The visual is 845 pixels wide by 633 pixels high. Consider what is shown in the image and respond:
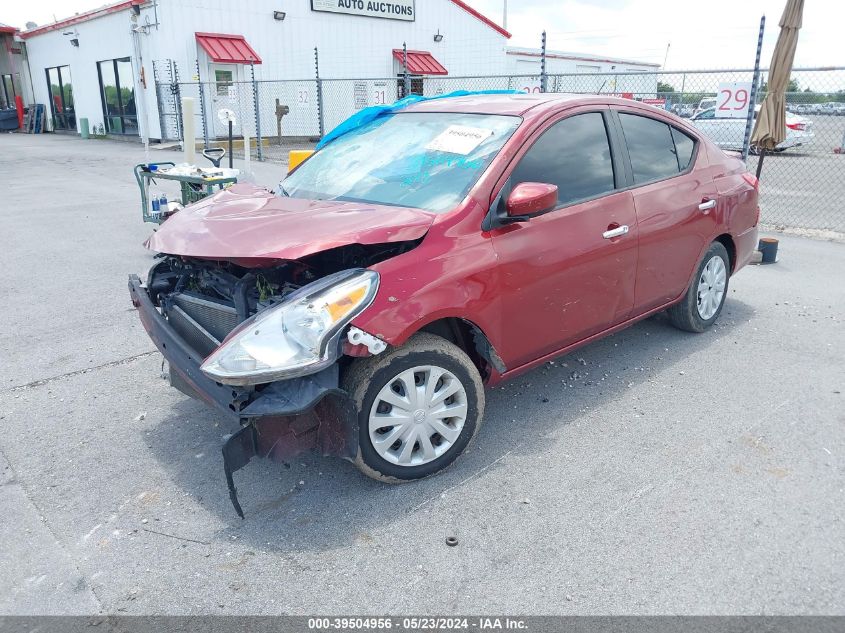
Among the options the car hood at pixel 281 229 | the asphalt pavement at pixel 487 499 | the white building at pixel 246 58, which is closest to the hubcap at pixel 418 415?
the asphalt pavement at pixel 487 499

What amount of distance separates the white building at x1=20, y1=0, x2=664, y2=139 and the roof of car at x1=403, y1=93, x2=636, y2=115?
1397 cm

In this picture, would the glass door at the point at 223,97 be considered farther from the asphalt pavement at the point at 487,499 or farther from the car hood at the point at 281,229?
the car hood at the point at 281,229

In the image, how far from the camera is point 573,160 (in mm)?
3855

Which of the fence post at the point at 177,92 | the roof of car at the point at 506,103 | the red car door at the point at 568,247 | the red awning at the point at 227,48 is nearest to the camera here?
the red car door at the point at 568,247

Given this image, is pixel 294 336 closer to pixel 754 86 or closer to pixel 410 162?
pixel 410 162

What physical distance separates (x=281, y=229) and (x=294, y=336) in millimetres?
636

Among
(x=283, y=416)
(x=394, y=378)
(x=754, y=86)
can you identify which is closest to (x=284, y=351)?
(x=283, y=416)

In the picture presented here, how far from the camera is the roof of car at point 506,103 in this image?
384 cm

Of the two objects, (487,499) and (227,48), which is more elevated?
(227,48)

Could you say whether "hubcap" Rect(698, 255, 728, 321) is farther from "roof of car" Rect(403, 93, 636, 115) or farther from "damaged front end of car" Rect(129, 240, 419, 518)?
"damaged front end of car" Rect(129, 240, 419, 518)

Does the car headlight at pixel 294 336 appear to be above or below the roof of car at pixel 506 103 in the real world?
below

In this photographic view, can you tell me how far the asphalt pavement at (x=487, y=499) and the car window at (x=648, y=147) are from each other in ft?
4.27

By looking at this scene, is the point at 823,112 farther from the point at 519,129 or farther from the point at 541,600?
the point at 541,600

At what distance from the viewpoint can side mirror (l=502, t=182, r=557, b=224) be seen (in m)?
3.27
